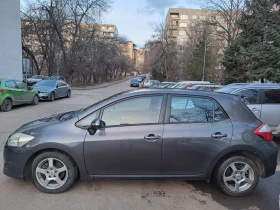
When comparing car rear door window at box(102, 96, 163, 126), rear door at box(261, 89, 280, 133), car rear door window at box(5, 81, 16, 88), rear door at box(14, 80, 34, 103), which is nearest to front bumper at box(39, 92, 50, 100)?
rear door at box(14, 80, 34, 103)

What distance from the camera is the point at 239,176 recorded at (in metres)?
3.54

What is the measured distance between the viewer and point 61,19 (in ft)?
102

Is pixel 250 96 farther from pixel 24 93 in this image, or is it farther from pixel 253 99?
pixel 24 93

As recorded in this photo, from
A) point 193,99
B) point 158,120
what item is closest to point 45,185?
point 158,120

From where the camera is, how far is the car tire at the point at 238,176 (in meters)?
3.52

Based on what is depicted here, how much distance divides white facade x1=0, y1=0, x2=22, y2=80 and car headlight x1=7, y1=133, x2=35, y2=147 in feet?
58.6

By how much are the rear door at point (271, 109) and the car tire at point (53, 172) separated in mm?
5049

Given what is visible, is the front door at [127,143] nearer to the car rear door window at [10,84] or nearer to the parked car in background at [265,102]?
the parked car in background at [265,102]

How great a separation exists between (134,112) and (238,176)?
1830mm

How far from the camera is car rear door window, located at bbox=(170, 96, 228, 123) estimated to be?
11.4ft

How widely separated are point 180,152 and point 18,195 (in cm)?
240

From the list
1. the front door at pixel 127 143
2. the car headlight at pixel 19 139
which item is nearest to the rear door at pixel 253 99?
the front door at pixel 127 143

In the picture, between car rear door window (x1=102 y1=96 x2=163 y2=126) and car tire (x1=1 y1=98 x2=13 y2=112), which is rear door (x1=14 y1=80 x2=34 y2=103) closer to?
car tire (x1=1 y1=98 x2=13 y2=112)

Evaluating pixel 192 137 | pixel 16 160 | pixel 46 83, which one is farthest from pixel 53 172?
pixel 46 83
